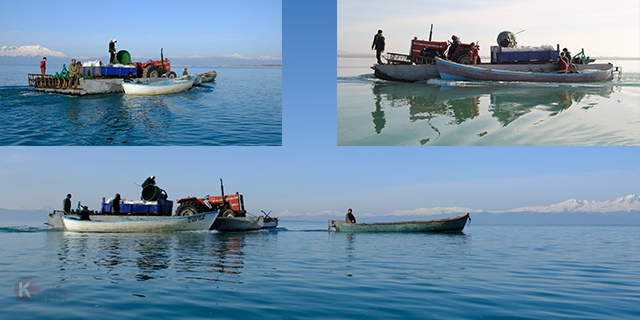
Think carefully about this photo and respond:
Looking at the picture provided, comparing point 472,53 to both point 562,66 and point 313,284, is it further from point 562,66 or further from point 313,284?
point 313,284

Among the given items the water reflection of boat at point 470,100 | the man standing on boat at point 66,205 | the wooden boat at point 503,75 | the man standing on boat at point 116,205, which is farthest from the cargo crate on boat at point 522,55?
the man standing on boat at point 66,205

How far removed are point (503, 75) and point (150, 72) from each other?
32.8 meters

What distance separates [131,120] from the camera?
29766mm

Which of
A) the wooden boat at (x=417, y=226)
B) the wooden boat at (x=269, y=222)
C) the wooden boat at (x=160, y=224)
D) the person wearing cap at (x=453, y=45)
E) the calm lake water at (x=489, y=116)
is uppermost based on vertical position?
the person wearing cap at (x=453, y=45)

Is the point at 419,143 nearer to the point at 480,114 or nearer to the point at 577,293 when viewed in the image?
the point at 480,114

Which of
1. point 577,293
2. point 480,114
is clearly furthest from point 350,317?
point 480,114

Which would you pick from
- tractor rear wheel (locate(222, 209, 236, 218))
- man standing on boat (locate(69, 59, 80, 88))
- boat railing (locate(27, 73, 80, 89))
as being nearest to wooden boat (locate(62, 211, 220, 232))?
tractor rear wheel (locate(222, 209, 236, 218))

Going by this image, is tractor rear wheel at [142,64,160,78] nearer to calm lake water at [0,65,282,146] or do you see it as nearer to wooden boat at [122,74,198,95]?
wooden boat at [122,74,198,95]

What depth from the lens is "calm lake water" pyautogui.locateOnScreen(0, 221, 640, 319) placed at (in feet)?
32.2

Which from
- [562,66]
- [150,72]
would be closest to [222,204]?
[150,72]

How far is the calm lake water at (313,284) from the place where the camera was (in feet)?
32.2

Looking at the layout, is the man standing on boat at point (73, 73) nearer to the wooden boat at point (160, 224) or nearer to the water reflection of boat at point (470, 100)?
the wooden boat at point (160, 224)

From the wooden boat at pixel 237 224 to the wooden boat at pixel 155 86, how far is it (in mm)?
15913

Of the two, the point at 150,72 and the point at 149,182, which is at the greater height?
the point at 150,72
